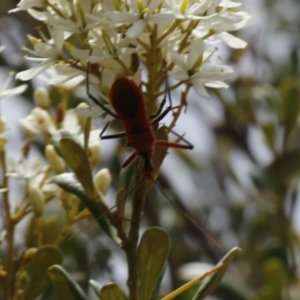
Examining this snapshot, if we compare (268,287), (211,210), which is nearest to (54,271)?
(268,287)

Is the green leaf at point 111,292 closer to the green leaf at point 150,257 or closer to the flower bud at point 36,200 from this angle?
the green leaf at point 150,257

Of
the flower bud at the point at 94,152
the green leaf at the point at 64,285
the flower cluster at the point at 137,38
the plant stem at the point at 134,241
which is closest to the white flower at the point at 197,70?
the flower cluster at the point at 137,38

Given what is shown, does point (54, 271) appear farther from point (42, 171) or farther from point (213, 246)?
point (213, 246)

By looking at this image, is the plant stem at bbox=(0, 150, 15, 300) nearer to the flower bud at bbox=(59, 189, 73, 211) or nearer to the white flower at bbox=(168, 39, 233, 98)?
the flower bud at bbox=(59, 189, 73, 211)

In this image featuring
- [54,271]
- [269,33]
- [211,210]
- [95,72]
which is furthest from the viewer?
[269,33]

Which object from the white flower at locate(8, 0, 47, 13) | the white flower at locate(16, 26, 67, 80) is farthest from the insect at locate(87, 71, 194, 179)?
the white flower at locate(8, 0, 47, 13)

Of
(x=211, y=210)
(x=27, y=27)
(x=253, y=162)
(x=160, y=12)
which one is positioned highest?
(x=160, y=12)

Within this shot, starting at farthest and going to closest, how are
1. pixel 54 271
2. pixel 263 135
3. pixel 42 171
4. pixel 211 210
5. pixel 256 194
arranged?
pixel 211 210, pixel 256 194, pixel 263 135, pixel 42 171, pixel 54 271
